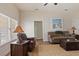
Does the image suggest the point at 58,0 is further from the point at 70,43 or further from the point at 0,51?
the point at 70,43

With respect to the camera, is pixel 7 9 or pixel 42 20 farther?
pixel 42 20

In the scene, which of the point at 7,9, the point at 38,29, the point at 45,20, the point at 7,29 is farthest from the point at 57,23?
the point at 7,9

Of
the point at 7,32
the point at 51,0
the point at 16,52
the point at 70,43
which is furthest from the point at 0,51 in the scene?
the point at 51,0

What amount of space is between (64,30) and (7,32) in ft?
13.5

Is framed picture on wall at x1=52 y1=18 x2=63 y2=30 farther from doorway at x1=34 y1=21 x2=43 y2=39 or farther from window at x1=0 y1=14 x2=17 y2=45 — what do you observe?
window at x1=0 y1=14 x2=17 y2=45

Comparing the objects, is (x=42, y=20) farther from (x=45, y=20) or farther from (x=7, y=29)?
(x=7, y=29)

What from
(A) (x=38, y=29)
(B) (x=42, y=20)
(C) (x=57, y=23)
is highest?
(B) (x=42, y=20)

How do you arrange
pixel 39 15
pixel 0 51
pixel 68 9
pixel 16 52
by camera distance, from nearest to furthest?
1. pixel 16 52
2. pixel 0 51
3. pixel 68 9
4. pixel 39 15

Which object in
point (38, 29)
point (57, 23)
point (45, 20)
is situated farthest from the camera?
point (57, 23)

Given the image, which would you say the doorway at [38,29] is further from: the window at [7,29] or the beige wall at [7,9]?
the window at [7,29]

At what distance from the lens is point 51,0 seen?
96 centimetres

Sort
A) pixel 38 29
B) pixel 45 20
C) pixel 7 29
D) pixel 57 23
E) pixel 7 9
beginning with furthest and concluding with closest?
pixel 57 23 < pixel 45 20 < pixel 38 29 < pixel 7 29 < pixel 7 9

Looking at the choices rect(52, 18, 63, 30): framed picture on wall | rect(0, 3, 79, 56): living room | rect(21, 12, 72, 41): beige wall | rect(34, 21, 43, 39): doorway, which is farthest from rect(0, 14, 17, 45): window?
rect(52, 18, 63, 30): framed picture on wall

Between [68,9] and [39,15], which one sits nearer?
[68,9]
